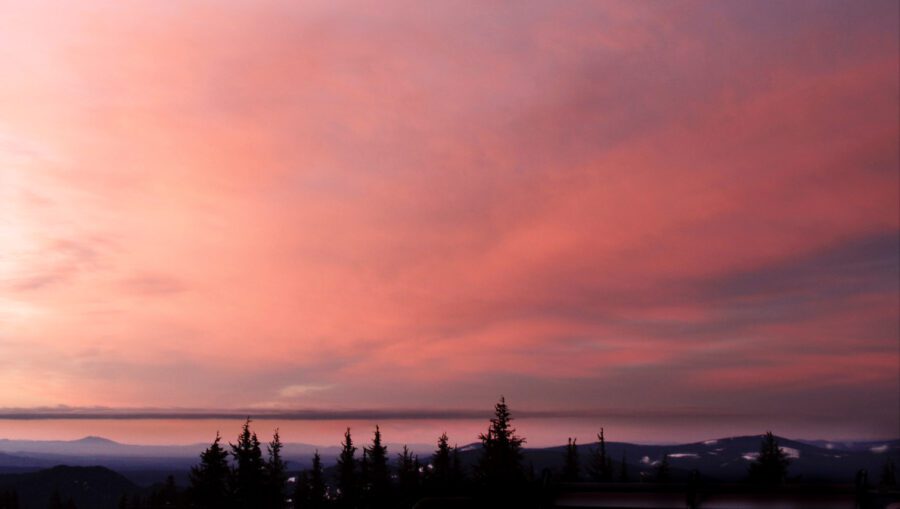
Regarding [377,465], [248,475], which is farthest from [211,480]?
[377,465]

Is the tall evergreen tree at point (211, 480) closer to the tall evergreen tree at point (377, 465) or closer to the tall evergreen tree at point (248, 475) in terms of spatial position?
the tall evergreen tree at point (248, 475)

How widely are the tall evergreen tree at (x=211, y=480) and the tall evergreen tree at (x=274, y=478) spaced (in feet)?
35.6

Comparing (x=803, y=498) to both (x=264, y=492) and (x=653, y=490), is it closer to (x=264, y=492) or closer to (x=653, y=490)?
(x=653, y=490)

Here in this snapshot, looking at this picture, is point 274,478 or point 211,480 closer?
point 211,480

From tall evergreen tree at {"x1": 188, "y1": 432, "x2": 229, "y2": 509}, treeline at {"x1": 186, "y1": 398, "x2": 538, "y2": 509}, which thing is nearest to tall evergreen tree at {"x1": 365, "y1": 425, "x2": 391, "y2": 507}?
treeline at {"x1": 186, "y1": 398, "x2": 538, "y2": 509}

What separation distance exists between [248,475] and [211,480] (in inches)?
449

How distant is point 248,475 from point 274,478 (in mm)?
12029

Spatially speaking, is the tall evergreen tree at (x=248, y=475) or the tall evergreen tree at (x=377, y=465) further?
the tall evergreen tree at (x=377, y=465)

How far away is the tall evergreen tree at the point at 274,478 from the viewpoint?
113 metres

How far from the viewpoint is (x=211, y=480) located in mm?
98938

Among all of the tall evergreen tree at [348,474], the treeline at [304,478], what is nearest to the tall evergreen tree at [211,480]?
the treeline at [304,478]

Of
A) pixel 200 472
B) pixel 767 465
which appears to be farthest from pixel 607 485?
pixel 767 465

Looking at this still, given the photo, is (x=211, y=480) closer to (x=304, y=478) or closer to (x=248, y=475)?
(x=248, y=475)

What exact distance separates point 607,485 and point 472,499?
2.31 meters
